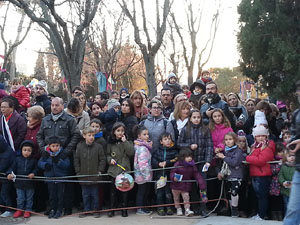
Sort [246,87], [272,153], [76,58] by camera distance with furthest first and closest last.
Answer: [246,87]
[76,58]
[272,153]

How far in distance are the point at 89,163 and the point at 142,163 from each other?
89cm

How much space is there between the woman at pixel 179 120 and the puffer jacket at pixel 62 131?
163cm

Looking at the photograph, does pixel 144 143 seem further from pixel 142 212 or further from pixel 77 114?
pixel 77 114

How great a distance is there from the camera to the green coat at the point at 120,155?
6496 millimetres

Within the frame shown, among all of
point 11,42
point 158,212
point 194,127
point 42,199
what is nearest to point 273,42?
point 194,127

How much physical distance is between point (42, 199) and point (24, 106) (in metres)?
2.29

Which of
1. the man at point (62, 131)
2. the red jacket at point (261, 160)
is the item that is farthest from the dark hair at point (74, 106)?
the red jacket at point (261, 160)

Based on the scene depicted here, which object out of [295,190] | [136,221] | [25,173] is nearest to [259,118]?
[136,221]

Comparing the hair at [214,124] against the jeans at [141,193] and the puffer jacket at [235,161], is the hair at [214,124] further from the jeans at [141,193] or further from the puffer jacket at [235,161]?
the jeans at [141,193]

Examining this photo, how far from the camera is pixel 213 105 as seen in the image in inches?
279

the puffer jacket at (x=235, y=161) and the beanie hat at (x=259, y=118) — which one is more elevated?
the beanie hat at (x=259, y=118)

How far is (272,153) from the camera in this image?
6020mm

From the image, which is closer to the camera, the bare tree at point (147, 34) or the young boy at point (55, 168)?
the young boy at point (55, 168)

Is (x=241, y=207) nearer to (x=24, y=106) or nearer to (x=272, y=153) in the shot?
(x=272, y=153)
